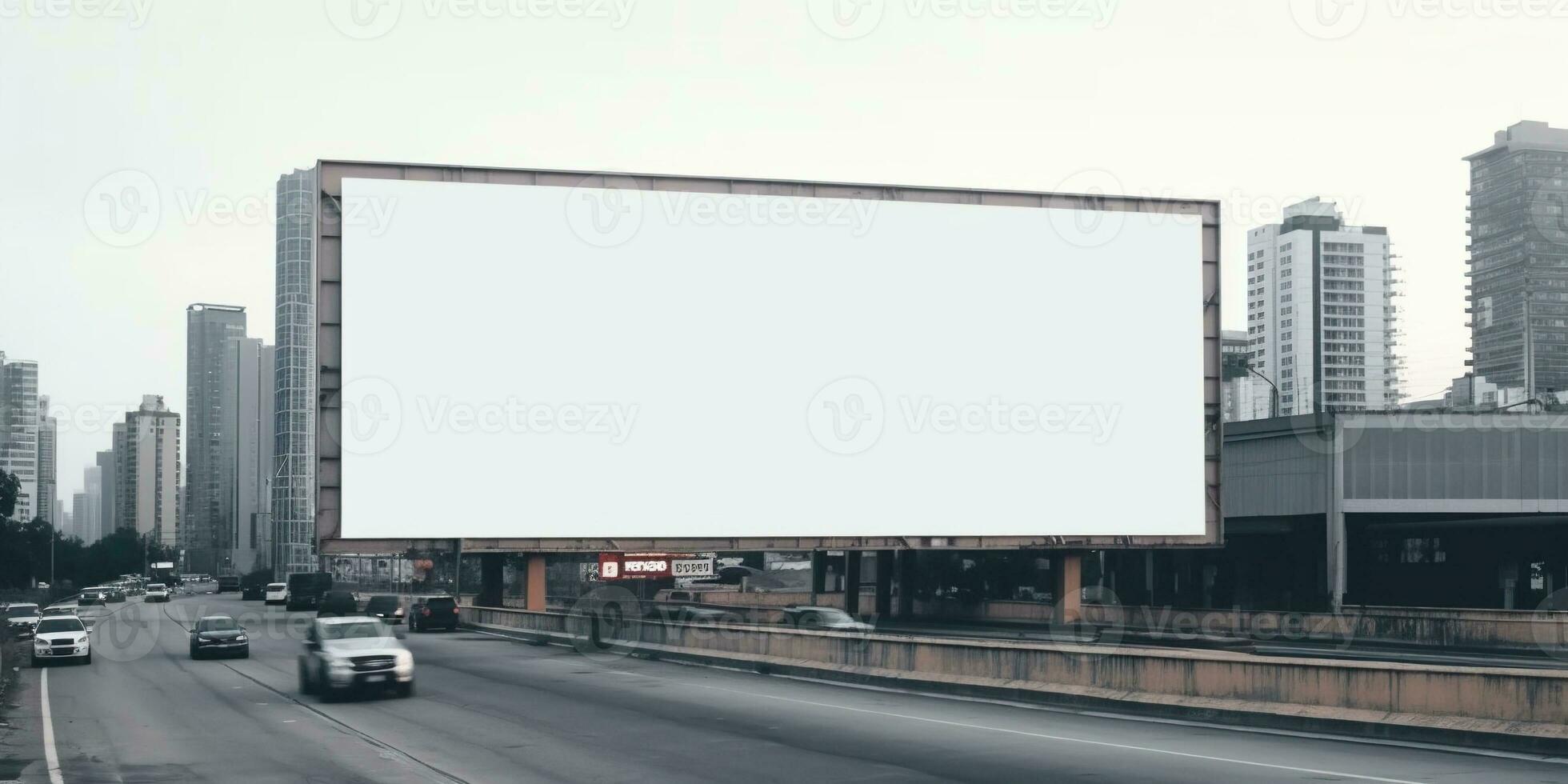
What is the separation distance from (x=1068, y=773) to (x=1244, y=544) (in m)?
52.9

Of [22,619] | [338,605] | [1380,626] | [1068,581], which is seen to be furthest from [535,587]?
[1380,626]

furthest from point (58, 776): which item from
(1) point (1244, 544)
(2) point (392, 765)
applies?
(1) point (1244, 544)

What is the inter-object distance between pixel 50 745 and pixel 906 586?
48.1 meters

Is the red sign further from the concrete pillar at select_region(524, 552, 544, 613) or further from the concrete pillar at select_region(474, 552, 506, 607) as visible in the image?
the concrete pillar at select_region(524, 552, 544, 613)

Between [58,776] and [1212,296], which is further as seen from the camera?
[1212,296]

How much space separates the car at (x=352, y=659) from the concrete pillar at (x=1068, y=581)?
25.5 metres

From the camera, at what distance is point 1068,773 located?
50.5 ft

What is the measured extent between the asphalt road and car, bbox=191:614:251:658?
6690mm

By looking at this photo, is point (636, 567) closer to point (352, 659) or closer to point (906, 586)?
point (906, 586)

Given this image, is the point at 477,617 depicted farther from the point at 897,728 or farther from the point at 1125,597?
the point at 897,728

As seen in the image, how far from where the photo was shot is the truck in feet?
267

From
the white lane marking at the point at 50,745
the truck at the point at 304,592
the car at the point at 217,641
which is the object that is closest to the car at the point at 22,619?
the car at the point at 217,641

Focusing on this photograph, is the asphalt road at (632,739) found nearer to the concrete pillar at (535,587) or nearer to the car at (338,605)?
the concrete pillar at (535,587)

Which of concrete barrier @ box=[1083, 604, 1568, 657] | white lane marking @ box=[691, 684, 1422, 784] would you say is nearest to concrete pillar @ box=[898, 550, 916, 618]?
concrete barrier @ box=[1083, 604, 1568, 657]
